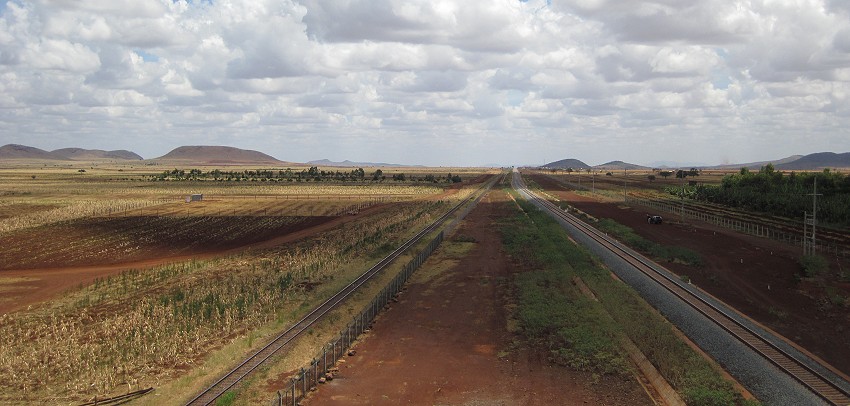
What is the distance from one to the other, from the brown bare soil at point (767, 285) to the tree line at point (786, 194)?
1484cm

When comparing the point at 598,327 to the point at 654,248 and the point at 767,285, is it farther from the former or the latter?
the point at 654,248

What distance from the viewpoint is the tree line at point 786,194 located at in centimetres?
7538

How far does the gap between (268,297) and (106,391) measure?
12.7 m

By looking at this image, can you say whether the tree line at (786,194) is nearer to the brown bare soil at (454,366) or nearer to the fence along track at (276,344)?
the brown bare soil at (454,366)

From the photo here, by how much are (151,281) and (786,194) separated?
80.0 meters

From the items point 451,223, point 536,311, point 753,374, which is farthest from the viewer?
point 451,223

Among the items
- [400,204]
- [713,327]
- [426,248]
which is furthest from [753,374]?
[400,204]

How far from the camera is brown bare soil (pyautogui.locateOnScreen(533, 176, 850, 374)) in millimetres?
28500

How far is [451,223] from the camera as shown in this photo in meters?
71.8

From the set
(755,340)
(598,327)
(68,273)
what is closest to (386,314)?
(598,327)

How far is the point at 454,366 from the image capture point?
2372 cm

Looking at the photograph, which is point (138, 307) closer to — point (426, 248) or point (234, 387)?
point (234, 387)

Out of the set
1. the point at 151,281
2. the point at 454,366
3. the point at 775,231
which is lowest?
the point at 454,366

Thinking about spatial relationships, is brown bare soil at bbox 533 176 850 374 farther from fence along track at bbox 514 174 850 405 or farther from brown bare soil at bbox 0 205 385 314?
brown bare soil at bbox 0 205 385 314
